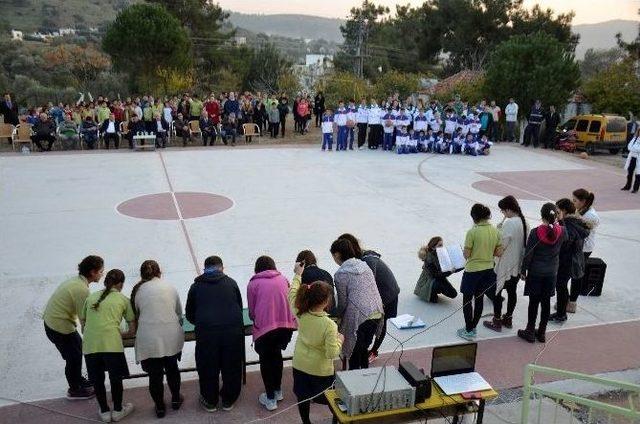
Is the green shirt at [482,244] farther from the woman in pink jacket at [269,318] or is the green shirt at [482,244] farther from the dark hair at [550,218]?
the woman in pink jacket at [269,318]

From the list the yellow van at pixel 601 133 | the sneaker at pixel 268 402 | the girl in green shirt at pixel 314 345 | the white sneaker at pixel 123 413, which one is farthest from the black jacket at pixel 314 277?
the yellow van at pixel 601 133

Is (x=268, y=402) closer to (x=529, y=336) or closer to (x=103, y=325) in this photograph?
(x=103, y=325)

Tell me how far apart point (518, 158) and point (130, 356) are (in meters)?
17.0

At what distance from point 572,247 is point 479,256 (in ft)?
4.47

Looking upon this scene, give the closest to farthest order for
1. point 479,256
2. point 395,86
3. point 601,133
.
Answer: point 479,256 → point 601,133 → point 395,86

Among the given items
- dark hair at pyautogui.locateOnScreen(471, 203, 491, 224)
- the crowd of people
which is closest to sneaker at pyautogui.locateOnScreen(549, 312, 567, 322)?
dark hair at pyautogui.locateOnScreen(471, 203, 491, 224)

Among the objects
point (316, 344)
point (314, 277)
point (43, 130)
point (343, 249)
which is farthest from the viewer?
point (43, 130)

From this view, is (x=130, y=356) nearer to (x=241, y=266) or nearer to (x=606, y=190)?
(x=241, y=266)

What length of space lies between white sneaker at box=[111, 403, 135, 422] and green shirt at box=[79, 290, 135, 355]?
68cm

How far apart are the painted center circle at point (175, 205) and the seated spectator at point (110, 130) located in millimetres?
7508

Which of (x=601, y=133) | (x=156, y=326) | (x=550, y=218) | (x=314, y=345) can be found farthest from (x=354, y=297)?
(x=601, y=133)

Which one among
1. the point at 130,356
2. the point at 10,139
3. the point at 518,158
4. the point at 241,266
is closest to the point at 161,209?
the point at 241,266

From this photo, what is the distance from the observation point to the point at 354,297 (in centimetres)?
557

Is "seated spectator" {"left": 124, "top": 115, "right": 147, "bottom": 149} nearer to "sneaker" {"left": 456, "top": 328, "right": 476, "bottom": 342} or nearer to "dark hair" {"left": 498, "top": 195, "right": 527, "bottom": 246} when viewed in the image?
"sneaker" {"left": 456, "top": 328, "right": 476, "bottom": 342}
